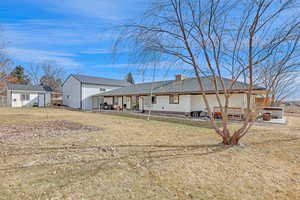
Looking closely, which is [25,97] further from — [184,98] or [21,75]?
[184,98]

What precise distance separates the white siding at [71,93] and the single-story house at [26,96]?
160 inches

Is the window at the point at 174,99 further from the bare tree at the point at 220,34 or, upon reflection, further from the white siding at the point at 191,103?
the bare tree at the point at 220,34

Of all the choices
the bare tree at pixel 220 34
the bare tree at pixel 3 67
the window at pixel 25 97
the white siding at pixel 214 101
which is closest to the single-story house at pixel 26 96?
the window at pixel 25 97

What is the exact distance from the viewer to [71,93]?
26.8 metres

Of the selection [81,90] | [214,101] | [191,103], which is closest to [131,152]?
[191,103]

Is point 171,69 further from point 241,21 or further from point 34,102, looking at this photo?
point 34,102

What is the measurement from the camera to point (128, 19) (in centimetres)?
489

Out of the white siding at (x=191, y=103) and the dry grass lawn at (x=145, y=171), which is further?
the white siding at (x=191, y=103)

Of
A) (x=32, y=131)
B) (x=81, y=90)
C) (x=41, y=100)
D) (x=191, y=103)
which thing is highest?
(x=81, y=90)

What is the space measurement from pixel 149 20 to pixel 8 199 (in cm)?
526

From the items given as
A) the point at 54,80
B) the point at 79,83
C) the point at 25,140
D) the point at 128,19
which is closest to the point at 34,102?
the point at 79,83

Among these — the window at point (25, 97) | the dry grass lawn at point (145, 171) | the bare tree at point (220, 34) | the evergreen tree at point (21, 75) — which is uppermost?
the evergreen tree at point (21, 75)

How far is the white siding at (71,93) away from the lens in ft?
82.8

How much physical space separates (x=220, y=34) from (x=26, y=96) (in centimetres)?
3269
